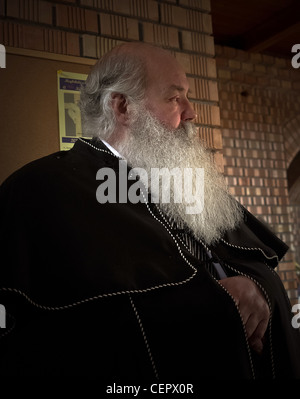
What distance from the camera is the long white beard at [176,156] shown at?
6.02ft

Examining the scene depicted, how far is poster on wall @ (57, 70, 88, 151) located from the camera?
7.47ft

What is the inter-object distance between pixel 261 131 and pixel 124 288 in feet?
15.5

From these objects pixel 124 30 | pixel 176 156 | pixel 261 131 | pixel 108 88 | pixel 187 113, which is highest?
pixel 261 131

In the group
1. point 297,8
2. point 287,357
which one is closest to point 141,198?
point 287,357

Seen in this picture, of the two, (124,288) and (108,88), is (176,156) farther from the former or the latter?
(124,288)

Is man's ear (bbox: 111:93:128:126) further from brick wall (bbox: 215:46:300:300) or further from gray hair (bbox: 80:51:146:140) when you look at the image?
brick wall (bbox: 215:46:300:300)

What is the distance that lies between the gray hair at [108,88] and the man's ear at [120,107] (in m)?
0.01

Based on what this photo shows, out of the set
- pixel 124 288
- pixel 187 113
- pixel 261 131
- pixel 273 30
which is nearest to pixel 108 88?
pixel 187 113

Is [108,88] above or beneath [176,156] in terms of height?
above

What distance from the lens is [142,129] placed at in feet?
6.23

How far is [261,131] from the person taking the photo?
5.79 m

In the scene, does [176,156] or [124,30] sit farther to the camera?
[124,30]

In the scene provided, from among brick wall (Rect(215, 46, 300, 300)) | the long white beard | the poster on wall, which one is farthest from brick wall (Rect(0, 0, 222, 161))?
brick wall (Rect(215, 46, 300, 300))
